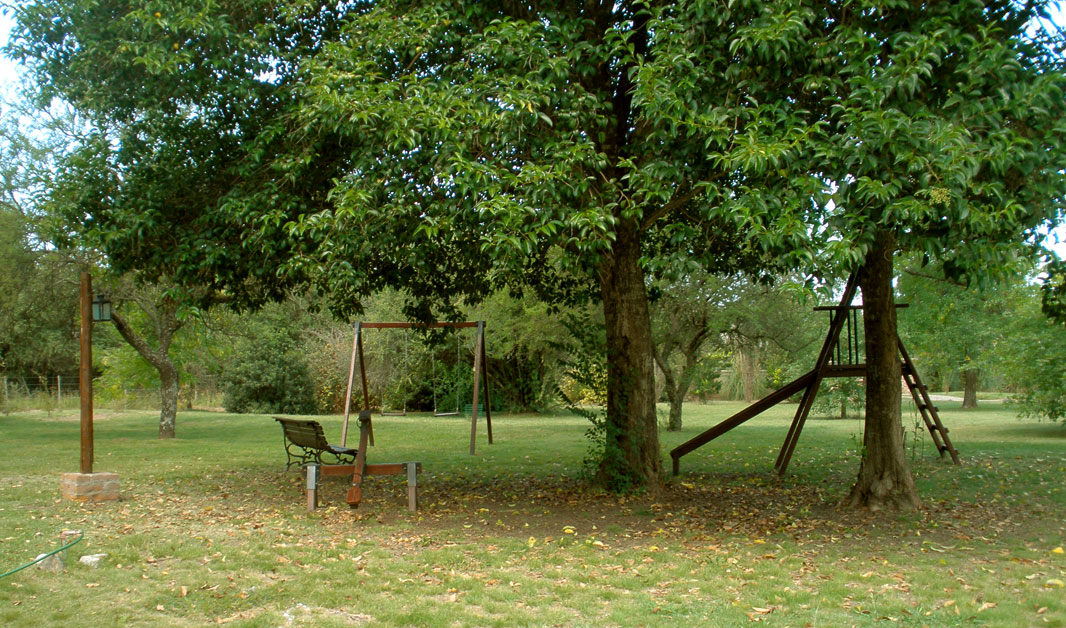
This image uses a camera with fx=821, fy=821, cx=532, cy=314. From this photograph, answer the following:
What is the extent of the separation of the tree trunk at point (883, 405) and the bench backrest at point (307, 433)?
21.6 feet

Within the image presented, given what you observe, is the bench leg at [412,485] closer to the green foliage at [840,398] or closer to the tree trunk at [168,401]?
the tree trunk at [168,401]

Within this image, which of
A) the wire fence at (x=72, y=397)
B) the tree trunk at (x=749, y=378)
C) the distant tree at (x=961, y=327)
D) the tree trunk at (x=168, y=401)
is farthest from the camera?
the tree trunk at (x=749, y=378)

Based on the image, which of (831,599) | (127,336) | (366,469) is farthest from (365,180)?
(127,336)

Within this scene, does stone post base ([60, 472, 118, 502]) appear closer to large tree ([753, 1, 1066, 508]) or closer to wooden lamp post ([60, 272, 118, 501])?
wooden lamp post ([60, 272, 118, 501])

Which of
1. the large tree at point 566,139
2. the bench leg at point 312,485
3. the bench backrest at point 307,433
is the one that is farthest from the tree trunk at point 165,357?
the bench leg at point 312,485

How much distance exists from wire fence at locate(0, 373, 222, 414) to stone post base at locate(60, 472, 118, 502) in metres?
21.5

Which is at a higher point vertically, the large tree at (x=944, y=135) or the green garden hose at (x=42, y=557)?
the large tree at (x=944, y=135)

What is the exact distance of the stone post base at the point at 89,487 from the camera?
30.0 ft

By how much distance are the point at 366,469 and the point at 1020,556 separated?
241 inches

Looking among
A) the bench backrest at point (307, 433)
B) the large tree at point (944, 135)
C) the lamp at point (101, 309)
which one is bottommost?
the bench backrest at point (307, 433)

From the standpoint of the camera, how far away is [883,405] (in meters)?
8.55

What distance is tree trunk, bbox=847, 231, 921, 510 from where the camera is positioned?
27.9 feet

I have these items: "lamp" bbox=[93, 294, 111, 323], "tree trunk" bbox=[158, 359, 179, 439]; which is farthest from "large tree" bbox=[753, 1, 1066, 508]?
"tree trunk" bbox=[158, 359, 179, 439]

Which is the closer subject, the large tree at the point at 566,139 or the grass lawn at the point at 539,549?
the grass lawn at the point at 539,549
